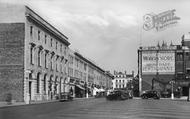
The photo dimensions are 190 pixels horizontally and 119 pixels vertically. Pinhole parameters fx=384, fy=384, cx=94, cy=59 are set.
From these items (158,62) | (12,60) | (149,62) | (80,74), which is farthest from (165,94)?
(12,60)

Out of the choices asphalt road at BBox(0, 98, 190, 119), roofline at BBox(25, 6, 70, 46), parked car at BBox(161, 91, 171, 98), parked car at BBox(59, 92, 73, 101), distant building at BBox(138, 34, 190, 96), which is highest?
roofline at BBox(25, 6, 70, 46)

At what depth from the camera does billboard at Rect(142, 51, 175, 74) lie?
8425 cm

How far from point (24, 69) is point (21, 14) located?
7104 millimetres

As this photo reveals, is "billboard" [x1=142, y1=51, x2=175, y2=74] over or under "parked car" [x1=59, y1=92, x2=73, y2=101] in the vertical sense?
over

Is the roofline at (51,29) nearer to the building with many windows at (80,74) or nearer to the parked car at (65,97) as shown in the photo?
the building with many windows at (80,74)

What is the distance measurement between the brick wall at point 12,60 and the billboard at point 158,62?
139 feet

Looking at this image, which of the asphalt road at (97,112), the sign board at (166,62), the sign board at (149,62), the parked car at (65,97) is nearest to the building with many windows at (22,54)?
the parked car at (65,97)

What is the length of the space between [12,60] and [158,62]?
44.1m

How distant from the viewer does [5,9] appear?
166ft

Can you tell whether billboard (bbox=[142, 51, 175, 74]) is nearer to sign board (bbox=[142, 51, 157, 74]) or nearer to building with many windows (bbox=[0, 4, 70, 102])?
sign board (bbox=[142, 51, 157, 74])

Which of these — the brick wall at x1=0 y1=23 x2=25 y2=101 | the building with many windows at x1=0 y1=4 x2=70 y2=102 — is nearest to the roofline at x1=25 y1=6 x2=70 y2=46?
the building with many windows at x1=0 y1=4 x2=70 y2=102

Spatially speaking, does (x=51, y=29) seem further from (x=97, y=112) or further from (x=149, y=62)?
(x=97, y=112)

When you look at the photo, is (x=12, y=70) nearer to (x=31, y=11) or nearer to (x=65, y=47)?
(x=31, y=11)

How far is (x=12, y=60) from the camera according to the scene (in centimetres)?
4825
